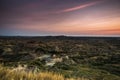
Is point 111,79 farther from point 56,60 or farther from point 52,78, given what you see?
point 52,78

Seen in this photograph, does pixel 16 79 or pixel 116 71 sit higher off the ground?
pixel 16 79

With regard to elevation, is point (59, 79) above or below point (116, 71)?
above

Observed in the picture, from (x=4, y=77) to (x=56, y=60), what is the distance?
27.0 m

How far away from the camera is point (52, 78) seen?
534 cm

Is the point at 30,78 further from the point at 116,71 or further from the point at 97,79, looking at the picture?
the point at 116,71

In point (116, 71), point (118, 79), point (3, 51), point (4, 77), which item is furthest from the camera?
point (3, 51)

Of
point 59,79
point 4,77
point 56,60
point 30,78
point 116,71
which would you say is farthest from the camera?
point 56,60

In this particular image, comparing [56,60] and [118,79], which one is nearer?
[118,79]

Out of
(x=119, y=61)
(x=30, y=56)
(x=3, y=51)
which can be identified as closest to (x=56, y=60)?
(x=30, y=56)

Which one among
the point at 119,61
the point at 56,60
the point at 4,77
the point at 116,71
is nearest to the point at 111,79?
the point at 116,71

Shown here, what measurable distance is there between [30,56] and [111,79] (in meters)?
18.7

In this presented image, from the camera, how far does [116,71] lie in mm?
28672

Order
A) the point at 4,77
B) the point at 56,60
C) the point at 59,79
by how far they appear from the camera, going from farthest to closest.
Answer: the point at 56,60
the point at 59,79
the point at 4,77

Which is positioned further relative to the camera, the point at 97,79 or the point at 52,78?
Result: the point at 97,79
